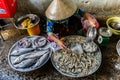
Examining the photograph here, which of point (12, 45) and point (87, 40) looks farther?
point (12, 45)

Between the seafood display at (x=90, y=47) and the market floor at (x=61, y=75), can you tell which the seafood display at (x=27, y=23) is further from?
the seafood display at (x=90, y=47)

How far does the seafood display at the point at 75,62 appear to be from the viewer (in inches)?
70.7

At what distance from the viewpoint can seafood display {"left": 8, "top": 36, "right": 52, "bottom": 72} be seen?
1856mm

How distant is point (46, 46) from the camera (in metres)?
2.05

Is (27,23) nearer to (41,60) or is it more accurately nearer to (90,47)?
(41,60)

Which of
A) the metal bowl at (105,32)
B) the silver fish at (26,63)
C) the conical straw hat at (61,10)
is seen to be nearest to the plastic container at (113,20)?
the metal bowl at (105,32)

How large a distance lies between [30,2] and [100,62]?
4.04 feet

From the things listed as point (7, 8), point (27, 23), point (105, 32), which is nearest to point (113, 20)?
point (105, 32)

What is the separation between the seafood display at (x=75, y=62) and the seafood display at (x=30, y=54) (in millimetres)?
126

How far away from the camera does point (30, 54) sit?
77.0 inches

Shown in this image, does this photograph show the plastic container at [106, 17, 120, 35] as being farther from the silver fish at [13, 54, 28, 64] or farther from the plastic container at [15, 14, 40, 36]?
the silver fish at [13, 54, 28, 64]

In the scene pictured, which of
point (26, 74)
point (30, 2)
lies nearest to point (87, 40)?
point (26, 74)

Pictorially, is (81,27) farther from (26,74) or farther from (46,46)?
(26,74)

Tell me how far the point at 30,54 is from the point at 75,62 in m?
0.51
